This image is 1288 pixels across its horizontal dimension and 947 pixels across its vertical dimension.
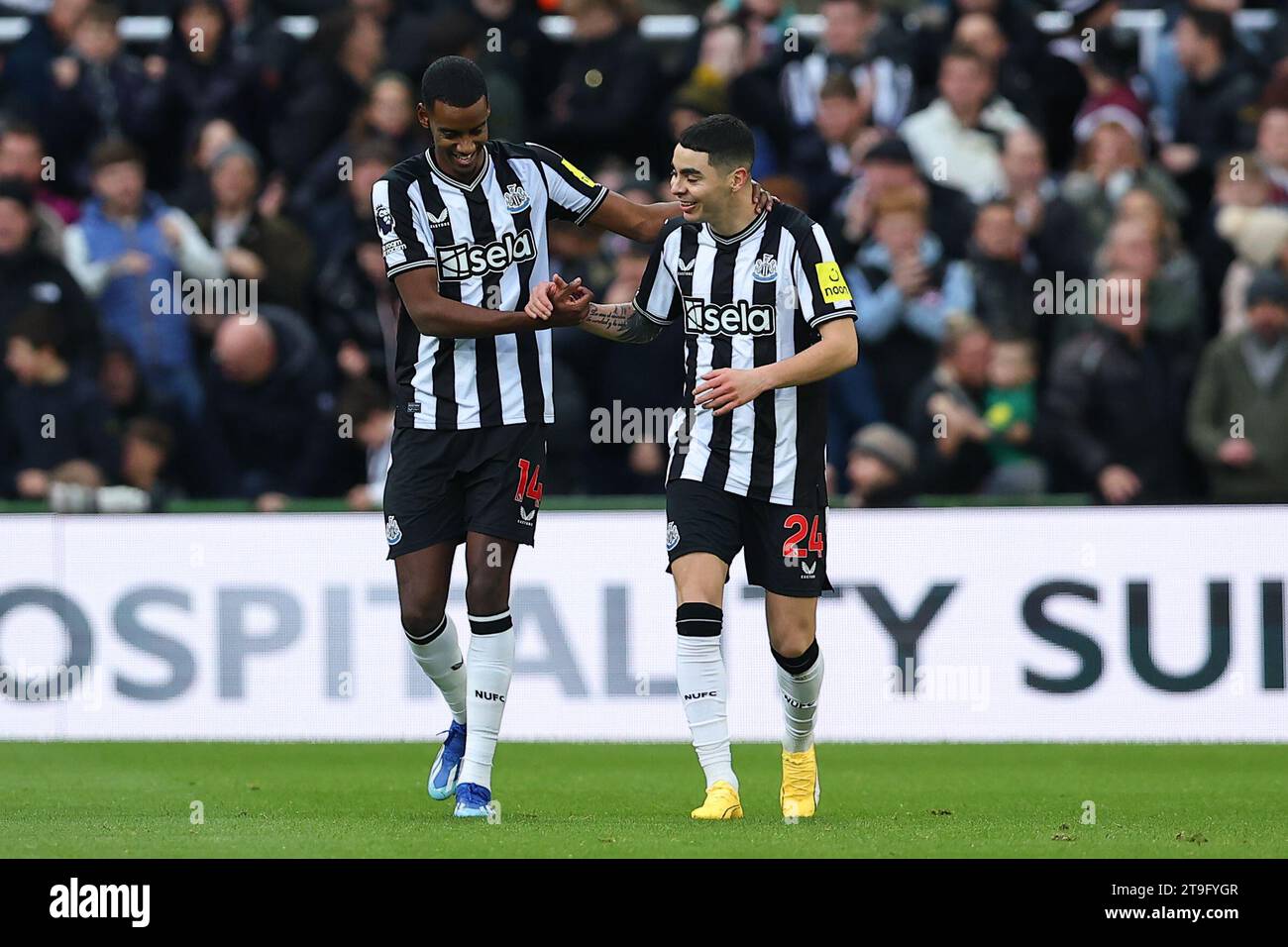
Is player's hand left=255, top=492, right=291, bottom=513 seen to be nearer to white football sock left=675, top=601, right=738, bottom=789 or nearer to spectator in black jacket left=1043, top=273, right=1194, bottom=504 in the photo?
white football sock left=675, top=601, right=738, bottom=789

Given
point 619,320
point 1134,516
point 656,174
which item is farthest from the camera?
point 656,174

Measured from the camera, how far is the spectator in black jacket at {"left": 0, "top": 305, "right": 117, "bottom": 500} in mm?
12555

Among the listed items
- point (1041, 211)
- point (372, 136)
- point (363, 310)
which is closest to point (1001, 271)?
point (1041, 211)

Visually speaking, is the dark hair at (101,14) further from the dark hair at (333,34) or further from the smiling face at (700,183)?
the smiling face at (700,183)

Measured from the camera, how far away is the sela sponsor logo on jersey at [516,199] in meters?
8.23

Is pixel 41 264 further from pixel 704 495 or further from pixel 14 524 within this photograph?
pixel 704 495

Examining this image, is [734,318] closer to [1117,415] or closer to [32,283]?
[1117,415]

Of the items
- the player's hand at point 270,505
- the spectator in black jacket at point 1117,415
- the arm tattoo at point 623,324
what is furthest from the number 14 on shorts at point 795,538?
the spectator in black jacket at point 1117,415

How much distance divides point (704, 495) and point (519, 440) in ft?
2.43

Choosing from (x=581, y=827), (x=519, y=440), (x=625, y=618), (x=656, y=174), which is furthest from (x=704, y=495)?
(x=656, y=174)

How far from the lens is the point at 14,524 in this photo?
1149cm

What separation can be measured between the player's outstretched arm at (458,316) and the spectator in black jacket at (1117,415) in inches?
194

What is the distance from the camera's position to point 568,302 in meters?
7.89

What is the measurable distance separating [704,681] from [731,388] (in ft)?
3.56
